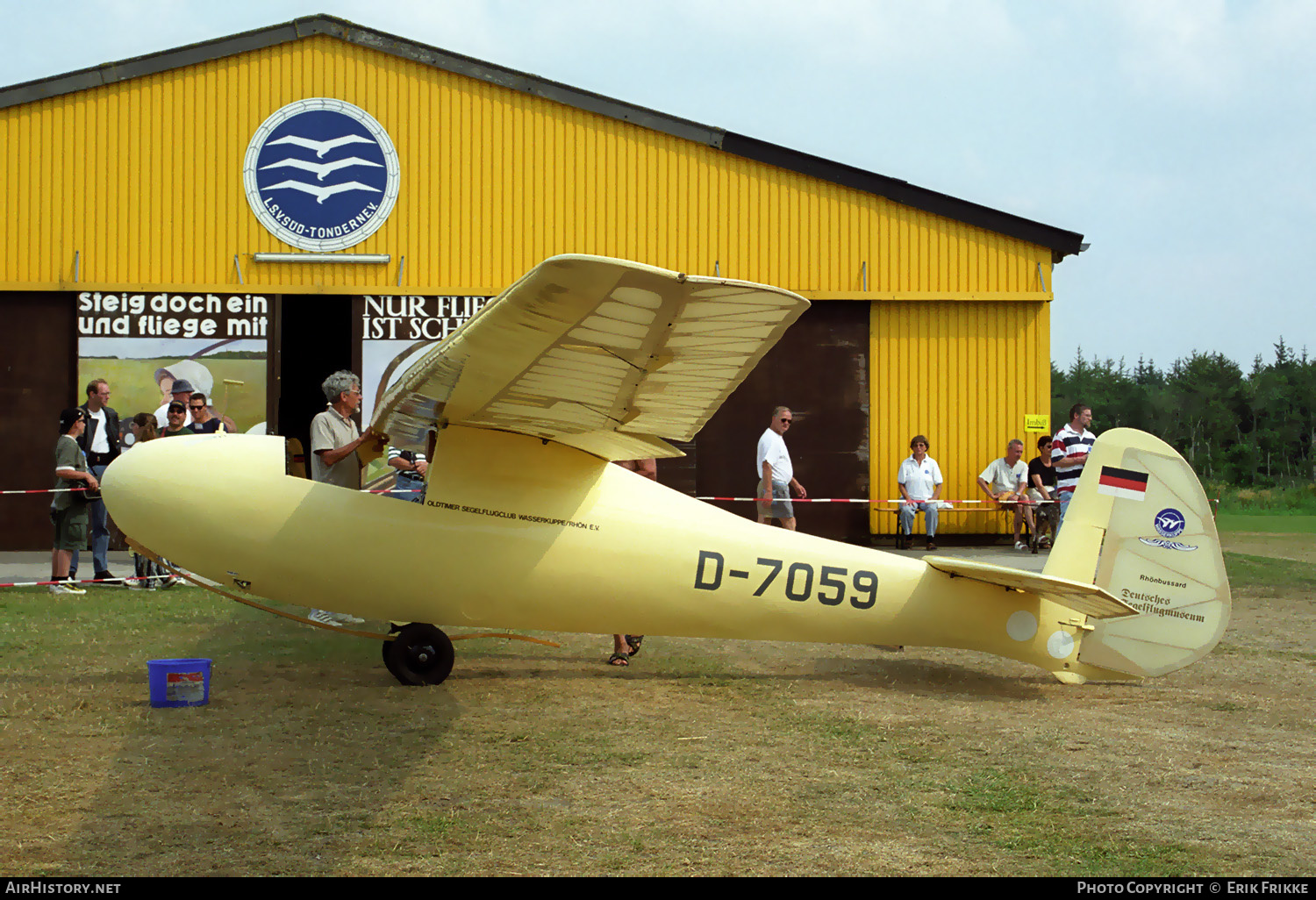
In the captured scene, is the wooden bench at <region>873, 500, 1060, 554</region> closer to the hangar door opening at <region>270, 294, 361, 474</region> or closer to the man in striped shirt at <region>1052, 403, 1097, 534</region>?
the man in striped shirt at <region>1052, 403, 1097, 534</region>

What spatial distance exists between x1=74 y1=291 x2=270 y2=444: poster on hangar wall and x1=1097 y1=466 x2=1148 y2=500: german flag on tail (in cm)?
1202

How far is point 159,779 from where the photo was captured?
14.2 feet

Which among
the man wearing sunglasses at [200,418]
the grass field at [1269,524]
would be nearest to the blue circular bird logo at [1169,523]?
the man wearing sunglasses at [200,418]

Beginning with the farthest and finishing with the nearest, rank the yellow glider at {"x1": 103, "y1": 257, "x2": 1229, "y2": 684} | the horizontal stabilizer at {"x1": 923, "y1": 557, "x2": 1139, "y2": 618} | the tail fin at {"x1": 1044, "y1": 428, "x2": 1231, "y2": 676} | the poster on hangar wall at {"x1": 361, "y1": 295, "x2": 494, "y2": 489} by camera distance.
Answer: the poster on hangar wall at {"x1": 361, "y1": 295, "x2": 494, "y2": 489}
the tail fin at {"x1": 1044, "y1": 428, "x2": 1231, "y2": 676}
the yellow glider at {"x1": 103, "y1": 257, "x2": 1229, "y2": 684}
the horizontal stabilizer at {"x1": 923, "y1": 557, "x2": 1139, "y2": 618}

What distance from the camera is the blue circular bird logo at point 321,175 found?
14859mm

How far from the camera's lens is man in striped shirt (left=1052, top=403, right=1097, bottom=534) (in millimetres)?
10281

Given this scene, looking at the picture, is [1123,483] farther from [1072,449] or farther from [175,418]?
[175,418]

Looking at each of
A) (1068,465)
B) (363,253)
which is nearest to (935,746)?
(1068,465)

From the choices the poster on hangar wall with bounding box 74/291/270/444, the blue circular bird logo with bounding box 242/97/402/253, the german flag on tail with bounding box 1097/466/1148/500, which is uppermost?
the blue circular bird logo with bounding box 242/97/402/253

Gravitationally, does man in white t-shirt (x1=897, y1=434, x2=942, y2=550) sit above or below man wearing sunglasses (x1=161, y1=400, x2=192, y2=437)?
below

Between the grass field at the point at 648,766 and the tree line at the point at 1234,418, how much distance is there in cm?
5277

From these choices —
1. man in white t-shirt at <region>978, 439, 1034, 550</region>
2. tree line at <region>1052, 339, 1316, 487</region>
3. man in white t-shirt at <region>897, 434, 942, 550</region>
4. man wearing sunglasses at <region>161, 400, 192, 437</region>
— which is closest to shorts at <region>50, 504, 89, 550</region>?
man wearing sunglasses at <region>161, 400, 192, 437</region>

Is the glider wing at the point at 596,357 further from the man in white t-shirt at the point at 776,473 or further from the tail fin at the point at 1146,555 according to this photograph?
the man in white t-shirt at the point at 776,473

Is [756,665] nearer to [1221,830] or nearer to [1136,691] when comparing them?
[1136,691]
